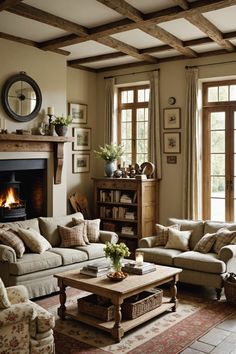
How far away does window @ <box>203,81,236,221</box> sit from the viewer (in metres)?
7.04

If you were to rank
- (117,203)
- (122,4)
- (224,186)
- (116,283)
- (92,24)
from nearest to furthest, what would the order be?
(116,283), (122,4), (92,24), (224,186), (117,203)

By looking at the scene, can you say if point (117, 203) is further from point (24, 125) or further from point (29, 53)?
point (29, 53)

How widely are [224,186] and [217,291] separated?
2277mm

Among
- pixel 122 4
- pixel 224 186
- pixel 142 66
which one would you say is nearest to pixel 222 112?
pixel 224 186

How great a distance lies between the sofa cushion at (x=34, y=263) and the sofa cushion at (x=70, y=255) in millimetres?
80

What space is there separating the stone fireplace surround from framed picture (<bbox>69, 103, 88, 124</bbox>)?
112 cm

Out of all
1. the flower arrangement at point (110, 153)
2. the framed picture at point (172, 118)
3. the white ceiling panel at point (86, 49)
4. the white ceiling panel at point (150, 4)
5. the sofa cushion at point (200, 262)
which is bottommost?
the sofa cushion at point (200, 262)

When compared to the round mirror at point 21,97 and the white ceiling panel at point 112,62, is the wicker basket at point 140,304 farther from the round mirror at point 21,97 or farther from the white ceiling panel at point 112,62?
the white ceiling panel at point 112,62

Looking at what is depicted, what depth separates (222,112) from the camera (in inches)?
281

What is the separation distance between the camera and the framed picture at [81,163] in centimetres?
806

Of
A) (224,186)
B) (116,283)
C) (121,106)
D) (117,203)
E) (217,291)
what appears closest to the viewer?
(116,283)

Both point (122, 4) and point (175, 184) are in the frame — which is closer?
point (122, 4)

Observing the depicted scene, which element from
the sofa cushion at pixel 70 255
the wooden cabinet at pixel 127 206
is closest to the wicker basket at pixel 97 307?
the sofa cushion at pixel 70 255

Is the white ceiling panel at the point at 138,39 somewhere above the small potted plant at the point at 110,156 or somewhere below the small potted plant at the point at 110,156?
above
